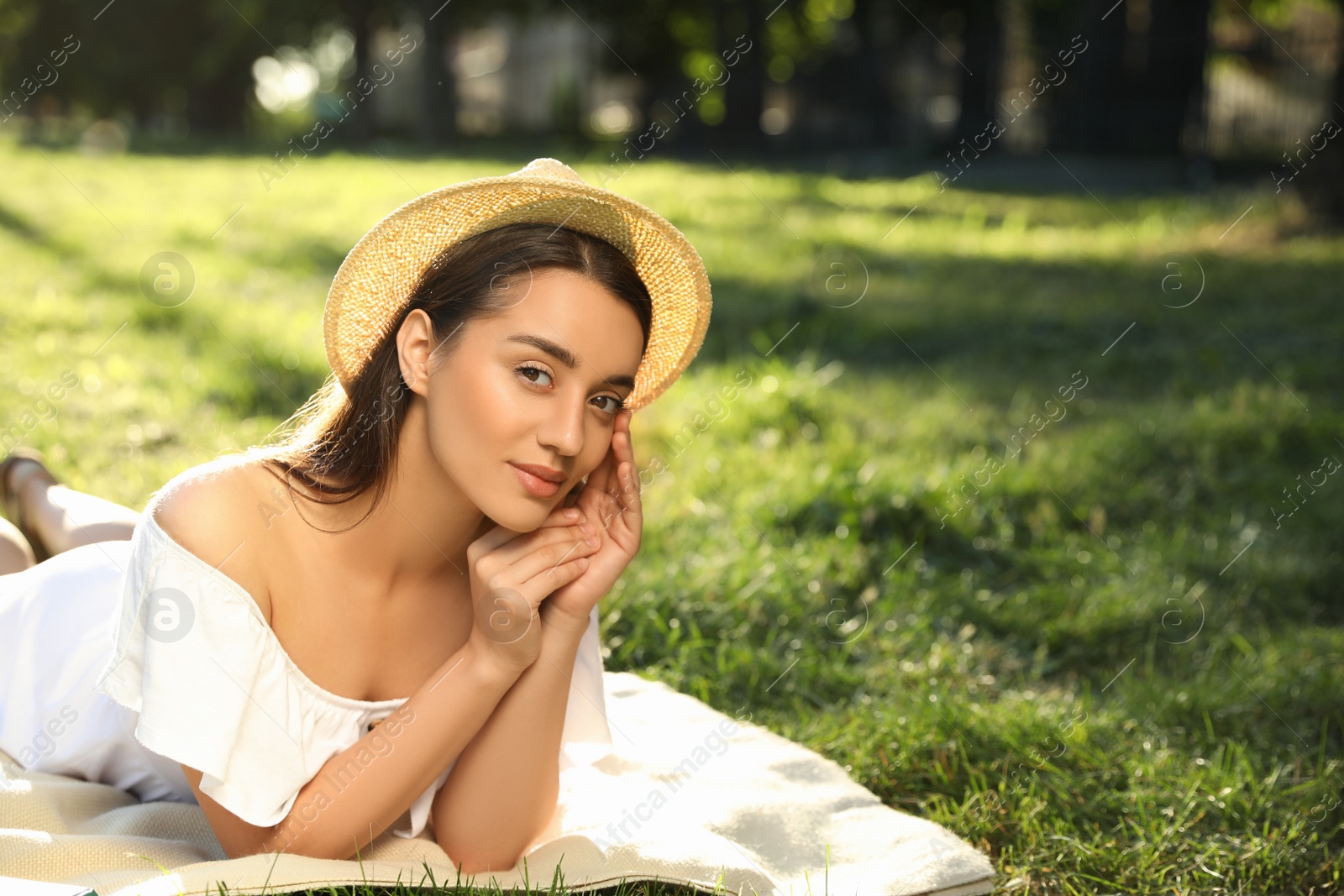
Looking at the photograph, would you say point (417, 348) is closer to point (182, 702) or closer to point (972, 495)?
point (182, 702)

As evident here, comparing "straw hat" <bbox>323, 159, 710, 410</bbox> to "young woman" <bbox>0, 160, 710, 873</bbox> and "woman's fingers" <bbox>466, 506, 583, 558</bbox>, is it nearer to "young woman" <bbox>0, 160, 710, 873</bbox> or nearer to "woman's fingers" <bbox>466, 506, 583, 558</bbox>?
"young woman" <bbox>0, 160, 710, 873</bbox>

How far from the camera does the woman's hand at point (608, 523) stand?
2.22 m

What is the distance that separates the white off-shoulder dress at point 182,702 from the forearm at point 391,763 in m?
0.02

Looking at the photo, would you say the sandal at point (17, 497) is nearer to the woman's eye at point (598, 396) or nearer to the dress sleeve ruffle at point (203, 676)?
A: the dress sleeve ruffle at point (203, 676)

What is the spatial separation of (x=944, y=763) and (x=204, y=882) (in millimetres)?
1755

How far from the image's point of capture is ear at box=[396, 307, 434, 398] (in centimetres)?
215

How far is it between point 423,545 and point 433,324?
0.46 metres

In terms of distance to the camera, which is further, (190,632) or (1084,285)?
(1084,285)

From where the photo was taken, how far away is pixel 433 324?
2.15 metres

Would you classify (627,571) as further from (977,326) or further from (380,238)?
(977,326)

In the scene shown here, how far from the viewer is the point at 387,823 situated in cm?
213

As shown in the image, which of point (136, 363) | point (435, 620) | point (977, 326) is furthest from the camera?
point (977, 326)

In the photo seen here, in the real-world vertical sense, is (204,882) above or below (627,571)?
below

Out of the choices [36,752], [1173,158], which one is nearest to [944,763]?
[36,752]
